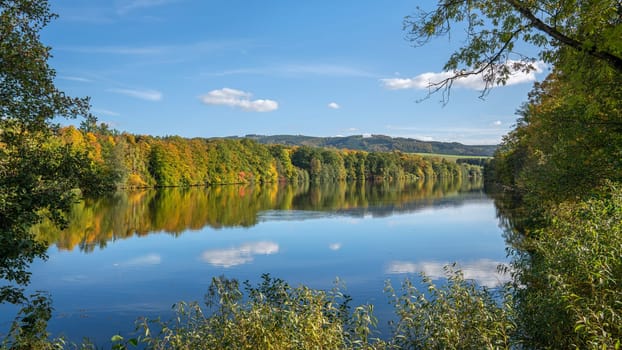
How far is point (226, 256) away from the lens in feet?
63.2

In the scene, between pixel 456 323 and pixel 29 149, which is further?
pixel 29 149

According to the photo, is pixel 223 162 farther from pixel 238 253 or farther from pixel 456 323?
pixel 456 323

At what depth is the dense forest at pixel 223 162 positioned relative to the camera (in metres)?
67.2

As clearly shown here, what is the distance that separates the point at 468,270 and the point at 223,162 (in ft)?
257

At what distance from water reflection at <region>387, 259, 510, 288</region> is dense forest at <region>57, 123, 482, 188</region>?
1472 inches

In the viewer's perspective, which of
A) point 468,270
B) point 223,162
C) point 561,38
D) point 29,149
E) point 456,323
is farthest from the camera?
point 223,162

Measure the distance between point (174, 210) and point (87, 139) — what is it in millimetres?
33753

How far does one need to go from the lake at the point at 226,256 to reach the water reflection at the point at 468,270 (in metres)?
0.04

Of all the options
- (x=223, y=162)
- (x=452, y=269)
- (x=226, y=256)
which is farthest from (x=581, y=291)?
(x=223, y=162)

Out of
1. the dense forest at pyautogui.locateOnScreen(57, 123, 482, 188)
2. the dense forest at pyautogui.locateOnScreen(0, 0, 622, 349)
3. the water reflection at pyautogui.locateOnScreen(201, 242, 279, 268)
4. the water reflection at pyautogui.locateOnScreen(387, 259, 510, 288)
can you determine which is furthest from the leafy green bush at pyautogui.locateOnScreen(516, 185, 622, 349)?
the dense forest at pyautogui.locateOnScreen(57, 123, 482, 188)

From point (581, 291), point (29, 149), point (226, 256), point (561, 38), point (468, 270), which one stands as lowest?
point (226, 256)

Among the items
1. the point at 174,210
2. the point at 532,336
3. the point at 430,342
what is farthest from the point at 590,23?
the point at 174,210

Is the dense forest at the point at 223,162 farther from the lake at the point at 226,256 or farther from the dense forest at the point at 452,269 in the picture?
the dense forest at the point at 452,269

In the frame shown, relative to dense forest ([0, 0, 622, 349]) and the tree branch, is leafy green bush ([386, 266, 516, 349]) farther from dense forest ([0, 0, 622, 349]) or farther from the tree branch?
the tree branch
